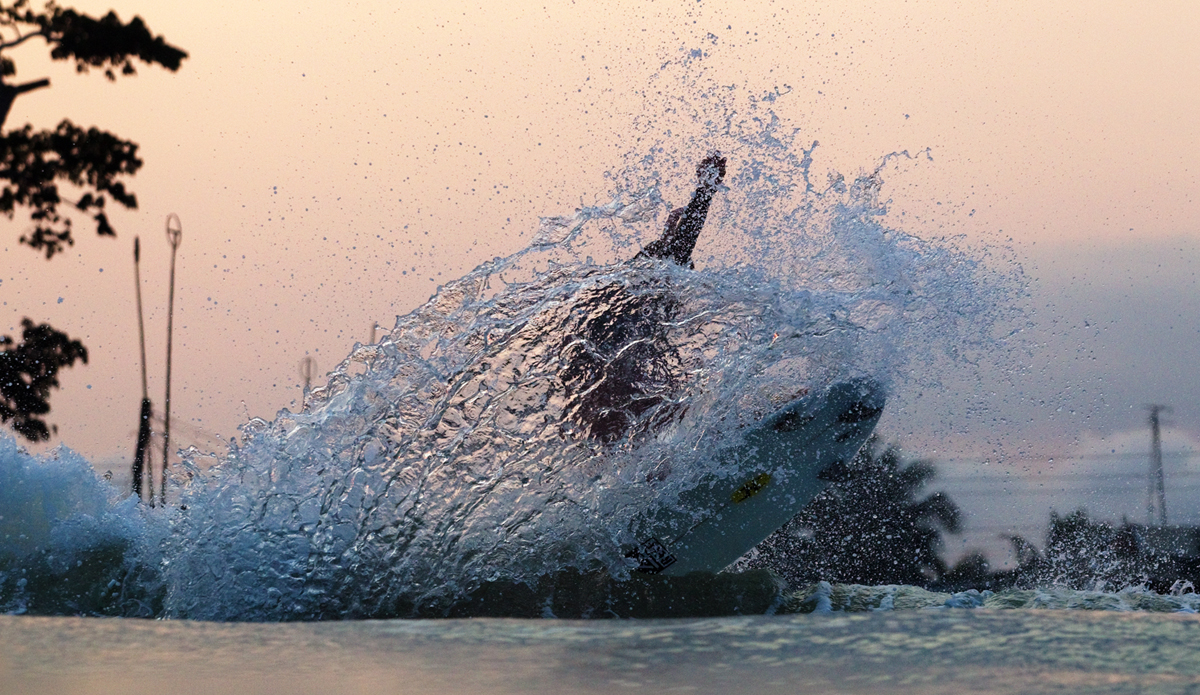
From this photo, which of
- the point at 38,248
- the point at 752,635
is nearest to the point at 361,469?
the point at 752,635

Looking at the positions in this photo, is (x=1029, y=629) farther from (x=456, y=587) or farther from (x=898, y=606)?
(x=456, y=587)

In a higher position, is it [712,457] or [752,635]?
[712,457]

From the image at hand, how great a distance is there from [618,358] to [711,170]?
143 cm

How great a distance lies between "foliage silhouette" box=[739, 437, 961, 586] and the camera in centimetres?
1222

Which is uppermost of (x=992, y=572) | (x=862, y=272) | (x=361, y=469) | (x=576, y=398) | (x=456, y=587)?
(x=862, y=272)

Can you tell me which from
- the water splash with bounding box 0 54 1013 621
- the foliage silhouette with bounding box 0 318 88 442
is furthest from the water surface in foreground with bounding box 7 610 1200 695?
the foliage silhouette with bounding box 0 318 88 442

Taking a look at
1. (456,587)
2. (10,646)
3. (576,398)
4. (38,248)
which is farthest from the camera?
(38,248)

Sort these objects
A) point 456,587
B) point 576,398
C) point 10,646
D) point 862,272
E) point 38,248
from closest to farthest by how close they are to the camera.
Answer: point 10,646 → point 456,587 → point 576,398 → point 862,272 → point 38,248

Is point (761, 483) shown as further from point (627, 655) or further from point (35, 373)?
point (35, 373)

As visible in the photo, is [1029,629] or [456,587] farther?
[456,587]

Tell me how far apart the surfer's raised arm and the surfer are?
22cm

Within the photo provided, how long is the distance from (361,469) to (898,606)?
2.85m

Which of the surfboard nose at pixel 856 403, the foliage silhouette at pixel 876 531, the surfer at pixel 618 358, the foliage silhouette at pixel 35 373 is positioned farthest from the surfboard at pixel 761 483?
the foliage silhouette at pixel 35 373

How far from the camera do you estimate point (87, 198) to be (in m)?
14.2
